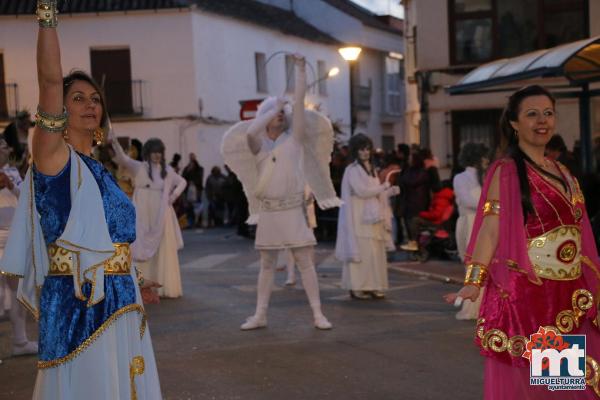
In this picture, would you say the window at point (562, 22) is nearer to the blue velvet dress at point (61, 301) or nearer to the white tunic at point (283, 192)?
the white tunic at point (283, 192)

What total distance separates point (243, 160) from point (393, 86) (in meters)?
43.4

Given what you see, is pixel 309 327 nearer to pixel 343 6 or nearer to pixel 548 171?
pixel 548 171

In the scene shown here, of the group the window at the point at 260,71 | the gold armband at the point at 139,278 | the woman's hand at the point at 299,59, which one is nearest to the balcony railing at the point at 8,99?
the window at the point at 260,71

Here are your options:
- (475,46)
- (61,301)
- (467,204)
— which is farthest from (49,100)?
(475,46)

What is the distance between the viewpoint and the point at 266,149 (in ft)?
35.0

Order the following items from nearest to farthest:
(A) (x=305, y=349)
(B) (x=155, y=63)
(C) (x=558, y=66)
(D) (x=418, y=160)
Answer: (A) (x=305, y=349), (C) (x=558, y=66), (D) (x=418, y=160), (B) (x=155, y=63)

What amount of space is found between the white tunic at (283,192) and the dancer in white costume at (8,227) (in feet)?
7.56

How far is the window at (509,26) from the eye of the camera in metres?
23.7

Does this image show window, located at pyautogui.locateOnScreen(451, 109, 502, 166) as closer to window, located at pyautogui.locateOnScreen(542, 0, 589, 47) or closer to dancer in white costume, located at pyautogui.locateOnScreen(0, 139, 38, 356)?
window, located at pyautogui.locateOnScreen(542, 0, 589, 47)

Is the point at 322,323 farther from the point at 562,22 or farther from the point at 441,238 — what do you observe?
the point at 562,22

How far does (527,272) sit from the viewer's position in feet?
18.0

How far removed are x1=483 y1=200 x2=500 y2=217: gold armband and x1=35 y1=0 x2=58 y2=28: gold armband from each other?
2359 mm

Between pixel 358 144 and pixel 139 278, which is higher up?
pixel 358 144

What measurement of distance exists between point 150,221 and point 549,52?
5.35 m
